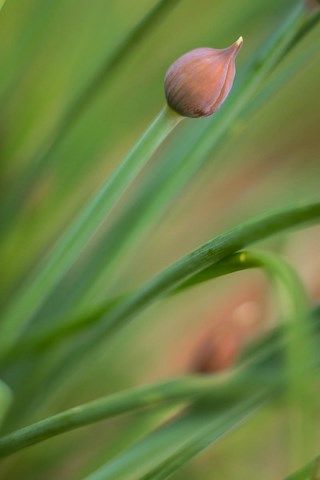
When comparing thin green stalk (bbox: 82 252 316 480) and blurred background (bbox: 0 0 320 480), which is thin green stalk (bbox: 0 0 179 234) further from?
thin green stalk (bbox: 82 252 316 480)

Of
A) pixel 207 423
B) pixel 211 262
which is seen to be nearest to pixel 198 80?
pixel 211 262

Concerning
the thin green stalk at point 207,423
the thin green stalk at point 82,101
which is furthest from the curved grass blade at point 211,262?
the thin green stalk at point 82,101

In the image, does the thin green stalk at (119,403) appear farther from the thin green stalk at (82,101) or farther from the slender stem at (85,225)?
the thin green stalk at (82,101)

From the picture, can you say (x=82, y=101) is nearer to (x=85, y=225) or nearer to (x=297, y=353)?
(x=85, y=225)

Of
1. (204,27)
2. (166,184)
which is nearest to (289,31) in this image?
(166,184)

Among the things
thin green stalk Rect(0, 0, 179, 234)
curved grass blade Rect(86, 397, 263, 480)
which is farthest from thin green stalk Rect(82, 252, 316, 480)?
thin green stalk Rect(0, 0, 179, 234)

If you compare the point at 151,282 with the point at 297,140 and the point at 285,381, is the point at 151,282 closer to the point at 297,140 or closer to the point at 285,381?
the point at 285,381
